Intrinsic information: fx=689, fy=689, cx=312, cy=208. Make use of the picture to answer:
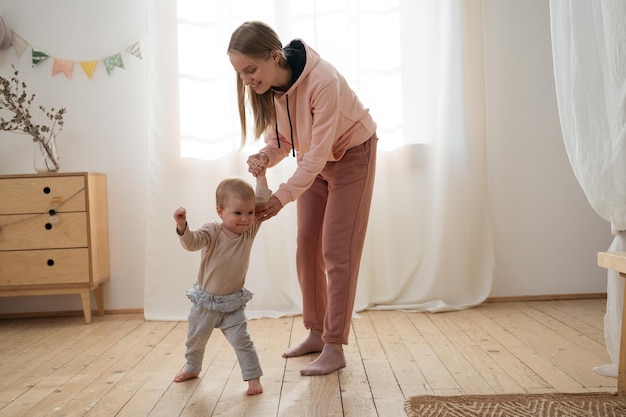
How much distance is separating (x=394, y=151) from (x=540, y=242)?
0.85 meters

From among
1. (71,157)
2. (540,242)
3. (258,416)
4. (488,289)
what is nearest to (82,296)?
(71,157)

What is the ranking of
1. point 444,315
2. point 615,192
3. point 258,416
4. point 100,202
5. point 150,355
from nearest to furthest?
point 258,416, point 615,192, point 150,355, point 444,315, point 100,202

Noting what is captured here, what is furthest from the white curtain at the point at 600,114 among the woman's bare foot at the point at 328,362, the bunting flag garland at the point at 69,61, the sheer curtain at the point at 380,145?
the bunting flag garland at the point at 69,61

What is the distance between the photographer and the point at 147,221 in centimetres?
317

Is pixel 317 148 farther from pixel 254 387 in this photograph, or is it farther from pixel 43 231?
pixel 43 231

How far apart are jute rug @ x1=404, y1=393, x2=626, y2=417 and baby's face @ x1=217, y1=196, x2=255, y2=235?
2.13ft

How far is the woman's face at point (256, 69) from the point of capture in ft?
6.40

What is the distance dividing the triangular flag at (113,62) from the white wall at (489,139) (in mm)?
26

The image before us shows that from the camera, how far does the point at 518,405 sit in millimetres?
1688

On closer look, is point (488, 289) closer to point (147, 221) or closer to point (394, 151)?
point (394, 151)

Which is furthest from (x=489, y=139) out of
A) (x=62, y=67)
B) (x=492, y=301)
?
(x=62, y=67)

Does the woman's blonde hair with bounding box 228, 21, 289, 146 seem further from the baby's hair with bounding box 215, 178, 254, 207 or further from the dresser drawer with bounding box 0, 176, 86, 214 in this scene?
the dresser drawer with bounding box 0, 176, 86, 214

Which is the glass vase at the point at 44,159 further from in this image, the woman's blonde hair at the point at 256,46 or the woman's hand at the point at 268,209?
the woman's hand at the point at 268,209

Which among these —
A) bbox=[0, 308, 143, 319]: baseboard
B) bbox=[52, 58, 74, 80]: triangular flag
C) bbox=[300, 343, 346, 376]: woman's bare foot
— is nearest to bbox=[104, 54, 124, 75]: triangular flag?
bbox=[52, 58, 74, 80]: triangular flag
